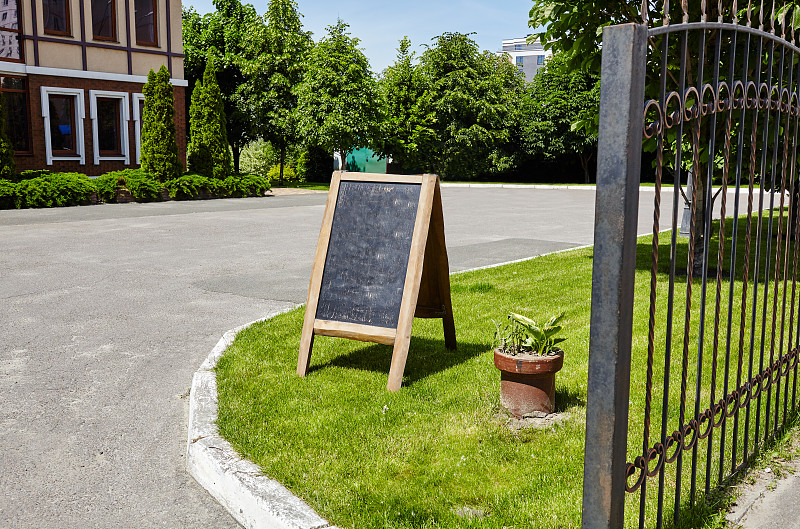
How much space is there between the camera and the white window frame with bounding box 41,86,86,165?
82.9 ft

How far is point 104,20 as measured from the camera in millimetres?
27250

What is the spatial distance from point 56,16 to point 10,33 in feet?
6.27

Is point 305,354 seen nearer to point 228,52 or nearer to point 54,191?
point 54,191

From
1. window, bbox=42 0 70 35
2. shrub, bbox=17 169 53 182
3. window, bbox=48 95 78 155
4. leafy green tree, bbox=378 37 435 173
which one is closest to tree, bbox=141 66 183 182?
shrub, bbox=17 169 53 182

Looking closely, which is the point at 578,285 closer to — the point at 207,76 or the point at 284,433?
the point at 284,433

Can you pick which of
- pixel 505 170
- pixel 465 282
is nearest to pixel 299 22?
pixel 505 170

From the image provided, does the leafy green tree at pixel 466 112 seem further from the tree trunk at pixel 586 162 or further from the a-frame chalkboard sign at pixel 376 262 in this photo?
the a-frame chalkboard sign at pixel 376 262

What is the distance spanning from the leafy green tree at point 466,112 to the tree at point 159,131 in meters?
18.4

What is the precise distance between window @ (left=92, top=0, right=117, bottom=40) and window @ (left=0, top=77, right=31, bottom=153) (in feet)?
11.2

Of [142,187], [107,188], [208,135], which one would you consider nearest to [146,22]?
[208,135]

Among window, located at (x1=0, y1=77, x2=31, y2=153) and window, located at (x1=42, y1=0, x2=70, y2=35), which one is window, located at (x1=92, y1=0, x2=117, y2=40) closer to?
window, located at (x1=42, y1=0, x2=70, y2=35)

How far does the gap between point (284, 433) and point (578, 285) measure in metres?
5.31

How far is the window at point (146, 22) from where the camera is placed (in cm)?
2833

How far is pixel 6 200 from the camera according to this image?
64.7ft
